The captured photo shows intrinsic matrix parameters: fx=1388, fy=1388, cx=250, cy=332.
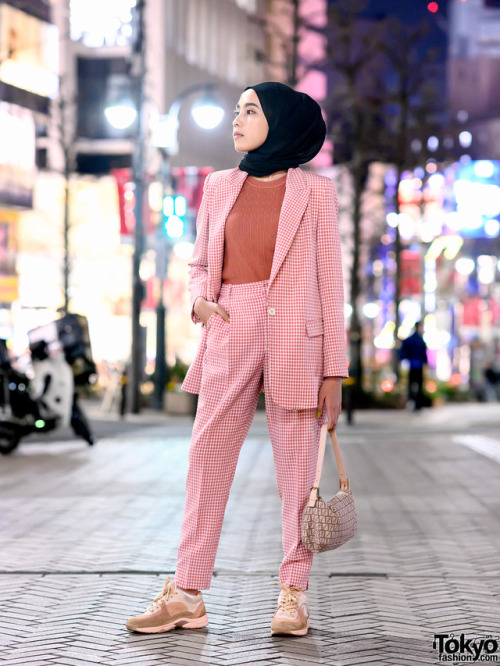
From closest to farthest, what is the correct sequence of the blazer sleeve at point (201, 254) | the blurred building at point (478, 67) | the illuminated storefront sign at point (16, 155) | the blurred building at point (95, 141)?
1. the blazer sleeve at point (201, 254)
2. the illuminated storefront sign at point (16, 155)
3. the blurred building at point (95, 141)
4. the blurred building at point (478, 67)

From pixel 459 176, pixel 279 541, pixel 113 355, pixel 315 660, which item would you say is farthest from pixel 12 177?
pixel 315 660

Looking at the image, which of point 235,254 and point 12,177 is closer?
point 235,254

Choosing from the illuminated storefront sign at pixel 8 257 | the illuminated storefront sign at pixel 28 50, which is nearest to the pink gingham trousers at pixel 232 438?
the illuminated storefront sign at pixel 8 257

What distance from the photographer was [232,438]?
509 centimetres

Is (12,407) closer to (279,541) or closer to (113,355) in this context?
(279,541)

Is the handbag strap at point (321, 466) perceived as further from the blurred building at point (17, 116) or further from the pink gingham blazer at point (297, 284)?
the blurred building at point (17, 116)

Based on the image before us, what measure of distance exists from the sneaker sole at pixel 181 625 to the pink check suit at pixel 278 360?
0.45 ft

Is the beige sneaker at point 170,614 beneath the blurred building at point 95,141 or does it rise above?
beneath

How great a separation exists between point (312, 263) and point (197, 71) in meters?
53.9

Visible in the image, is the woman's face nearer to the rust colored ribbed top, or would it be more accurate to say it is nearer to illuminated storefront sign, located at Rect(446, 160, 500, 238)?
the rust colored ribbed top

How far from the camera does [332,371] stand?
5.04 m

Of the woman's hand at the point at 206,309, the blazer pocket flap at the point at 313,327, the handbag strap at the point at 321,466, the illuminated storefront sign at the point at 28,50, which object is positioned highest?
the illuminated storefront sign at the point at 28,50

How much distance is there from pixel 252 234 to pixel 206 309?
321 mm

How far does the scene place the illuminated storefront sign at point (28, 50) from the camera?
148 ft
